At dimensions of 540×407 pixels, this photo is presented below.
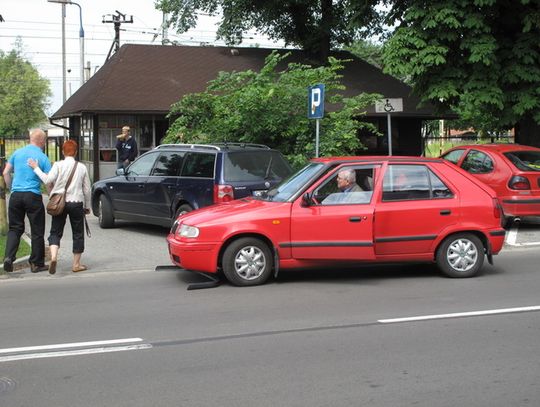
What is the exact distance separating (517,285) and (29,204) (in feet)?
21.3

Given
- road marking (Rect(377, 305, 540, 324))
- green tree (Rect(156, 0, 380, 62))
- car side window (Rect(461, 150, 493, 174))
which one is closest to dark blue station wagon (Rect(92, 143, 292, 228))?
car side window (Rect(461, 150, 493, 174))

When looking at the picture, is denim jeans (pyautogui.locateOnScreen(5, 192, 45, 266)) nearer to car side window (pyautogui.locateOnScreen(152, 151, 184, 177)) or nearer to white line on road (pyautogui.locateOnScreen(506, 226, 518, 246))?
car side window (pyautogui.locateOnScreen(152, 151, 184, 177))

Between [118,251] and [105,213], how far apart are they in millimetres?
2809

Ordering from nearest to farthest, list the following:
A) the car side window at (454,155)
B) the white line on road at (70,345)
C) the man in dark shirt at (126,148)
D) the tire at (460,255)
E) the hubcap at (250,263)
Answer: the white line on road at (70,345) → the hubcap at (250,263) → the tire at (460,255) → the car side window at (454,155) → the man in dark shirt at (126,148)

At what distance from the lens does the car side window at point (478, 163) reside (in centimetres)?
1310

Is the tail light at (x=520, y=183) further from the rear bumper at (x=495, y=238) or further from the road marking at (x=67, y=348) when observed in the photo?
the road marking at (x=67, y=348)

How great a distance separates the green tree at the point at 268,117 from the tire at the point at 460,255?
661cm

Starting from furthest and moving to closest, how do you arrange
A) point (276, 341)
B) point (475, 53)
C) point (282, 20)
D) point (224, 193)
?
1. point (282, 20)
2. point (475, 53)
3. point (224, 193)
4. point (276, 341)

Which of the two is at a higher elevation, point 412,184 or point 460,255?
point 412,184

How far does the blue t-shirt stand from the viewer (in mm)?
9234

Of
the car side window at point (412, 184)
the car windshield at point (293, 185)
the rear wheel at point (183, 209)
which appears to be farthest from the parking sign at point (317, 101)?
the car side window at point (412, 184)

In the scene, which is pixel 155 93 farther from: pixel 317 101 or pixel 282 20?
pixel 317 101

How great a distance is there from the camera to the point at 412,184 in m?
8.64

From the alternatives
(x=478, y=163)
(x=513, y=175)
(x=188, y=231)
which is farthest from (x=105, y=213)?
(x=513, y=175)
